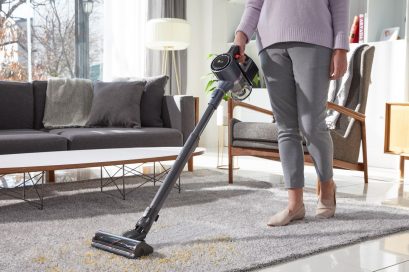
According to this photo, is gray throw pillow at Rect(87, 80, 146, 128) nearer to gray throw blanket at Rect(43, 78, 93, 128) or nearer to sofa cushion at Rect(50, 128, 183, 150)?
gray throw blanket at Rect(43, 78, 93, 128)

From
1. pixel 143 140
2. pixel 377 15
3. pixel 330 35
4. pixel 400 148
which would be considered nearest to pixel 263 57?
pixel 330 35

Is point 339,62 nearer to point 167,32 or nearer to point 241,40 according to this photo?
point 241,40

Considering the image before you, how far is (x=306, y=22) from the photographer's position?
6.51ft

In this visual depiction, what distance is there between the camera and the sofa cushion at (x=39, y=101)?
3791mm

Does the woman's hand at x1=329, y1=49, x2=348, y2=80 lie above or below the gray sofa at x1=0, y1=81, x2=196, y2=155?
above

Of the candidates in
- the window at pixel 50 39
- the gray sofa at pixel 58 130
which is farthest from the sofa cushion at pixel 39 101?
the window at pixel 50 39

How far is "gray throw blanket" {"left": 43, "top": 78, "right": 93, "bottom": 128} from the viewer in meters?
3.79

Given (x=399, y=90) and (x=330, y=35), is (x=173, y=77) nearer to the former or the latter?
(x=399, y=90)

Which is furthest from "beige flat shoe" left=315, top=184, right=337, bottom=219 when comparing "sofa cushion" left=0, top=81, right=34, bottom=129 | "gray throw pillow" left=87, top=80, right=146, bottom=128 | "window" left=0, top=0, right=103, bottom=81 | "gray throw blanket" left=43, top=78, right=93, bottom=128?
"window" left=0, top=0, right=103, bottom=81

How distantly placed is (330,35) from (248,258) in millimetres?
942

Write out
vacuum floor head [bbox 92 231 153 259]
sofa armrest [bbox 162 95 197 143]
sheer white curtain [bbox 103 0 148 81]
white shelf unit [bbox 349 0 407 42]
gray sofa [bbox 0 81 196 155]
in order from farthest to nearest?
sheer white curtain [bbox 103 0 148 81]
white shelf unit [bbox 349 0 407 42]
sofa armrest [bbox 162 95 197 143]
gray sofa [bbox 0 81 196 155]
vacuum floor head [bbox 92 231 153 259]

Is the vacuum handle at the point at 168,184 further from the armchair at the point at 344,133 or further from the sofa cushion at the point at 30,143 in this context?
the sofa cushion at the point at 30,143

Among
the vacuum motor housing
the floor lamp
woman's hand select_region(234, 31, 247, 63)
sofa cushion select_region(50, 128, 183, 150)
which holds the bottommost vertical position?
sofa cushion select_region(50, 128, 183, 150)

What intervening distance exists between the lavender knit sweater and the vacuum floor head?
96cm
